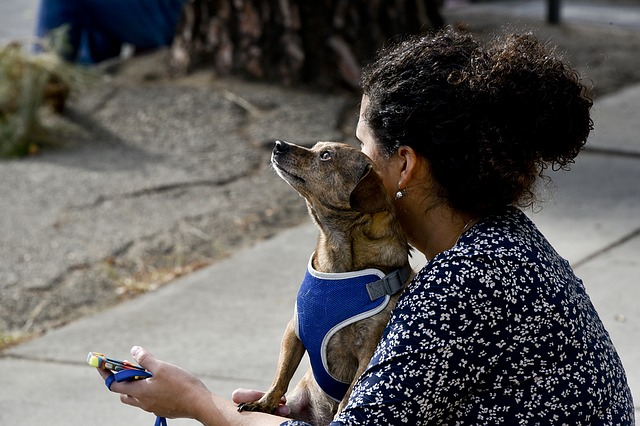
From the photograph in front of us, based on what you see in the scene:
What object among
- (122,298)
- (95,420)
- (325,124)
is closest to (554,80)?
(95,420)

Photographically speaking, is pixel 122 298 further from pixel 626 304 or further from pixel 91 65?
pixel 91 65

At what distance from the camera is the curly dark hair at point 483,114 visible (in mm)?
2146

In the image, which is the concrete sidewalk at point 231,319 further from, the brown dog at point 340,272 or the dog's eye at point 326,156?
the dog's eye at point 326,156

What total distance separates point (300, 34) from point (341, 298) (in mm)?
4984

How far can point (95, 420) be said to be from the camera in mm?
3633

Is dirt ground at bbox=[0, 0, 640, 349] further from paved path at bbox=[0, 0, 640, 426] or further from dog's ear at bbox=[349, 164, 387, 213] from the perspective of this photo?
dog's ear at bbox=[349, 164, 387, 213]

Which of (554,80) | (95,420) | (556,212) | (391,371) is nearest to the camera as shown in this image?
(391,371)

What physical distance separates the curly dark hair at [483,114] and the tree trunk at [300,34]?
15.7ft

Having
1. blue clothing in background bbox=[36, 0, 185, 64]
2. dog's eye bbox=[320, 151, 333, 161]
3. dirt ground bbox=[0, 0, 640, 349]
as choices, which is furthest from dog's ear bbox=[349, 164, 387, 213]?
blue clothing in background bbox=[36, 0, 185, 64]

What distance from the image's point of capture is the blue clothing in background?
26.8 feet

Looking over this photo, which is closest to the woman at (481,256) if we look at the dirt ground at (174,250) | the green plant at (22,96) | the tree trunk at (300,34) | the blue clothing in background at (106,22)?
the dirt ground at (174,250)

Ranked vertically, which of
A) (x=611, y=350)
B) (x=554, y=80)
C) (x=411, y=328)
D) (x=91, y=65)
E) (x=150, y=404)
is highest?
(x=554, y=80)

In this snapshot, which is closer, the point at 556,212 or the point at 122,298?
the point at 122,298

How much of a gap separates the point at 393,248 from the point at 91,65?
646cm
